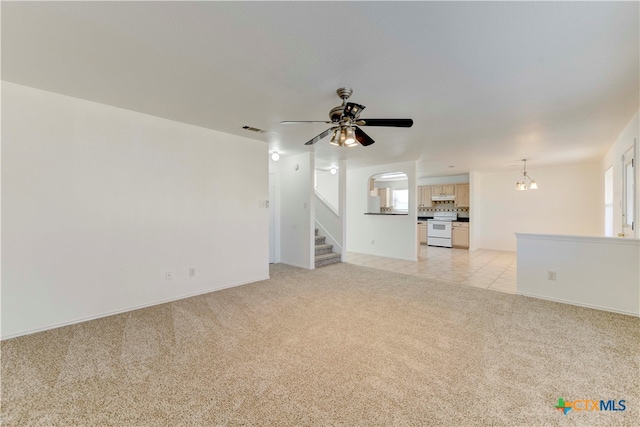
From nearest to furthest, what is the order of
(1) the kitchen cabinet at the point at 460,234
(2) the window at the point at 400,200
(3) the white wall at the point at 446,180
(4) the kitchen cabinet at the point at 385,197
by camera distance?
(1) the kitchen cabinet at the point at 460,234, (3) the white wall at the point at 446,180, (4) the kitchen cabinet at the point at 385,197, (2) the window at the point at 400,200

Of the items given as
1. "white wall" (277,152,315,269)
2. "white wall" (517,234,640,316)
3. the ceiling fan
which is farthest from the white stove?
the ceiling fan

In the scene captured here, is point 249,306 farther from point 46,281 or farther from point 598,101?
point 598,101

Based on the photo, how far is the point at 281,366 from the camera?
2.07m

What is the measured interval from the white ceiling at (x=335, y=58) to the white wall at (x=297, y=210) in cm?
212

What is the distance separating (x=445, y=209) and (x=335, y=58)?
8.21m

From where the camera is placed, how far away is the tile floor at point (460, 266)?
14.9ft

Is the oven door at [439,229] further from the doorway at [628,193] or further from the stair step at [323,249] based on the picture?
the doorway at [628,193]

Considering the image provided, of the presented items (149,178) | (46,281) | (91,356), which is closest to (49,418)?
(91,356)

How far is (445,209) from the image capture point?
901 centimetres

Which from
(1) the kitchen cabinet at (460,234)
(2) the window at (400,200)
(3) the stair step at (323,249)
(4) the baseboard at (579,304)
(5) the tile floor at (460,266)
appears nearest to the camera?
(4) the baseboard at (579,304)

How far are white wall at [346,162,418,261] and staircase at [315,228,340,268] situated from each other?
1.51 meters

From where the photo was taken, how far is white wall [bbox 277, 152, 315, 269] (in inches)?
212

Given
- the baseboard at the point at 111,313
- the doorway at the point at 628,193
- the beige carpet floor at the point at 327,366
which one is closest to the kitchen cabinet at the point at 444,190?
the doorway at the point at 628,193

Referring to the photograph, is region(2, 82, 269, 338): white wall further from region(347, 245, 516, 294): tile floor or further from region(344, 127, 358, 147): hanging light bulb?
region(347, 245, 516, 294): tile floor
